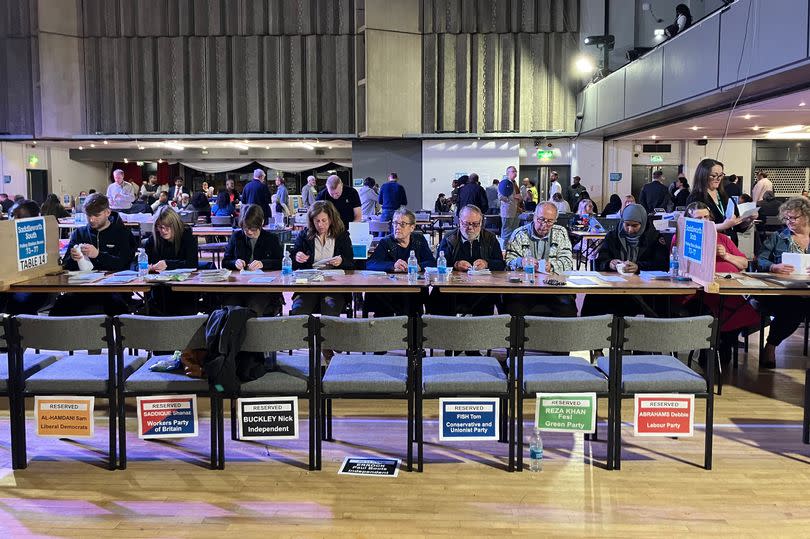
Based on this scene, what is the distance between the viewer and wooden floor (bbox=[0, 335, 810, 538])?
305 centimetres

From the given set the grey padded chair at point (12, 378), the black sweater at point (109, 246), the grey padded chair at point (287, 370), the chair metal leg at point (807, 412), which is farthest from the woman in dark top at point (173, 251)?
the chair metal leg at point (807, 412)

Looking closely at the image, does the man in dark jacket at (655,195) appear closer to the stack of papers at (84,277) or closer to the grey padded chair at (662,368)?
the grey padded chair at (662,368)

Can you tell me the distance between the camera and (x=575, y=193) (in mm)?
14461

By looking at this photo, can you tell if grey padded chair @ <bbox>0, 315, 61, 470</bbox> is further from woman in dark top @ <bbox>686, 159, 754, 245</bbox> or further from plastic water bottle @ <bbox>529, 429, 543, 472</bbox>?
woman in dark top @ <bbox>686, 159, 754, 245</bbox>

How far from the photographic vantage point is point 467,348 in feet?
11.4

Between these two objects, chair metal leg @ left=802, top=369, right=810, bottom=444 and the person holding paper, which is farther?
the person holding paper

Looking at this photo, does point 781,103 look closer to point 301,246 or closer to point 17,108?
point 301,246

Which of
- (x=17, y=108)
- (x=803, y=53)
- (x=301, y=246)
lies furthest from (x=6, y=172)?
(x=803, y=53)

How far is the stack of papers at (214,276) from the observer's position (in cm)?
480

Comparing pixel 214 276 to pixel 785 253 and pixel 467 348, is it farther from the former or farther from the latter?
pixel 785 253

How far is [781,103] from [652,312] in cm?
539

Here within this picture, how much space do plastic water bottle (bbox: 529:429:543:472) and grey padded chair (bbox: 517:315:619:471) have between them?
0.23ft

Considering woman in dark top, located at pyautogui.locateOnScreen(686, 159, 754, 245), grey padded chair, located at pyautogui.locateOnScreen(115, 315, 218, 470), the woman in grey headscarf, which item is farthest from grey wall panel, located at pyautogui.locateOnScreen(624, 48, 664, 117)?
grey padded chair, located at pyautogui.locateOnScreen(115, 315, 218, 470)

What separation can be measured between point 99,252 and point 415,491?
11.4ft
